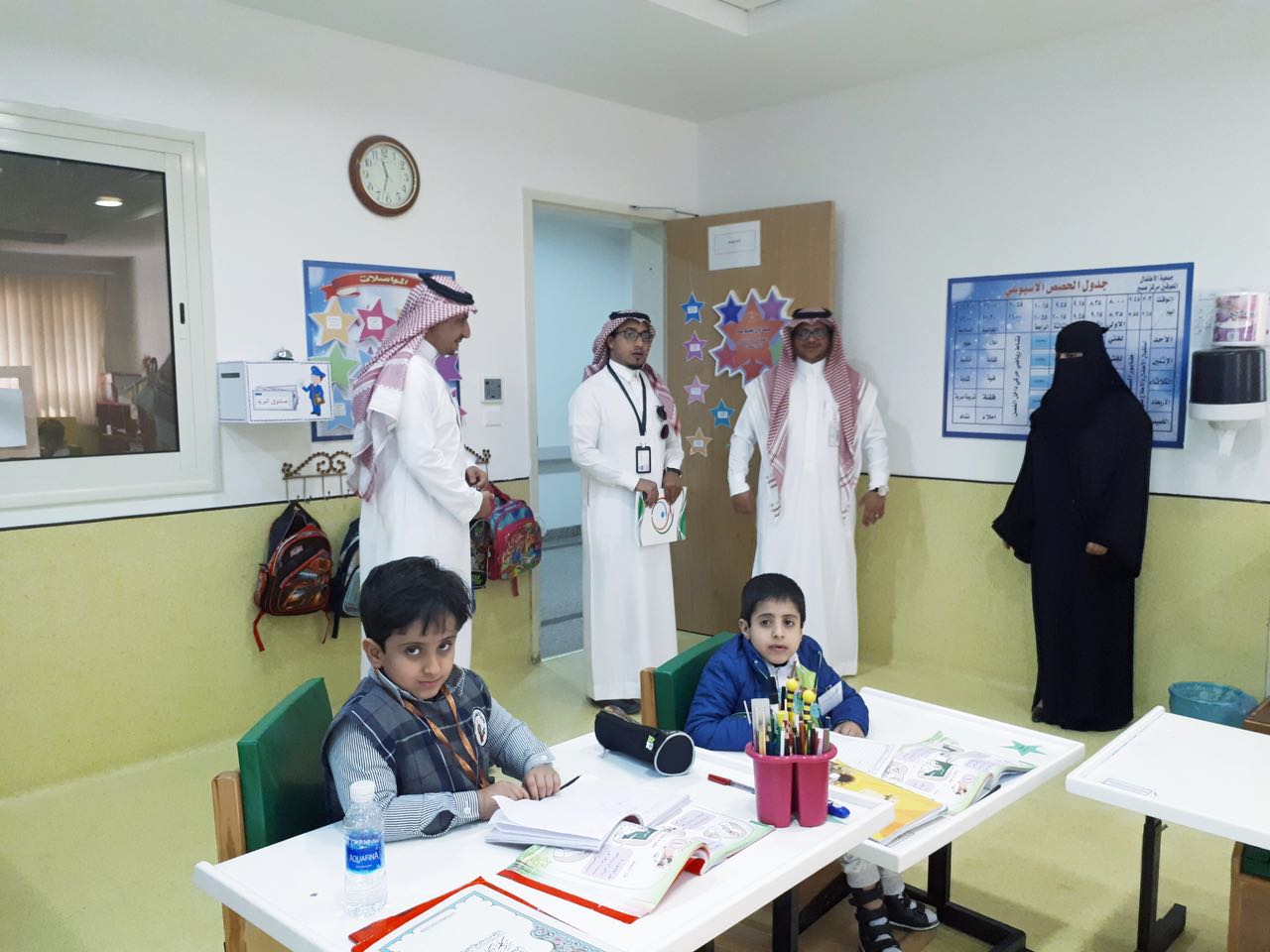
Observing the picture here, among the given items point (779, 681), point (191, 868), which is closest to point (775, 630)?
point (779, 681)

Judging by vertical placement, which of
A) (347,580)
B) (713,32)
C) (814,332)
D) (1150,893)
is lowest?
(1150,893)

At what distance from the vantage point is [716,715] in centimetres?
210

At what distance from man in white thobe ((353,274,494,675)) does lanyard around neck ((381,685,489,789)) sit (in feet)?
4.97

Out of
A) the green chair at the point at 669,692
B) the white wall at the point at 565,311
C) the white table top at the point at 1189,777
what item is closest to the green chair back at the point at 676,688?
the green chair at the point at 669,692

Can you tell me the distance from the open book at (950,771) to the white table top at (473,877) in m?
0.20

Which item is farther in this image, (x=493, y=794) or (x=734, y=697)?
(x=734, y=697)

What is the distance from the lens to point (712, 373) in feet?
16.3

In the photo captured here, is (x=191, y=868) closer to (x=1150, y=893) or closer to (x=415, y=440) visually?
(x=415, y=440)

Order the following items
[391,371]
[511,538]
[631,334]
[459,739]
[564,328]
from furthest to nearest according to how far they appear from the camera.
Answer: [564,328] < [511,538] < [631,334] < [391,371] < [459,739]

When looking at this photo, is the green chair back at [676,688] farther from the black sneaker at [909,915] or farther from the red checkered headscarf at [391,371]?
the red checkered headscarf at [391,371]

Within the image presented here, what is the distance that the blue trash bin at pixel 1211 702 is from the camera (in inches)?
137

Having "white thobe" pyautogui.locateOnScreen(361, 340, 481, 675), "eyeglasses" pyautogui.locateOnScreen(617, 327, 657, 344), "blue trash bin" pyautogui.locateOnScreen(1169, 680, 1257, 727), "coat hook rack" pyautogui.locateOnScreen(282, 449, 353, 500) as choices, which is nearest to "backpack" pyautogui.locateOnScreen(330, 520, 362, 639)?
"coat hook rack" pyautogui.locateOnScreen(282, 449, 353, 500)

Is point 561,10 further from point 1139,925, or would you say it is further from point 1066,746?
point 1139,925

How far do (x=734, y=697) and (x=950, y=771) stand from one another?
0.52 m
